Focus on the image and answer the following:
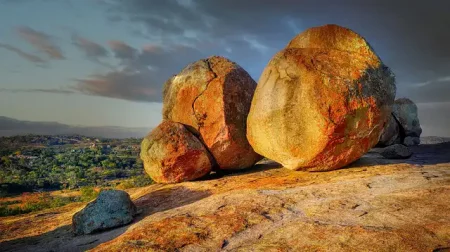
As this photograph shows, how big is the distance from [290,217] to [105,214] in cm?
669

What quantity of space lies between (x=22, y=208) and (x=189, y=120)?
1459cm

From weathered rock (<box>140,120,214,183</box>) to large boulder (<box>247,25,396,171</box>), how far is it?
2801 millimetres

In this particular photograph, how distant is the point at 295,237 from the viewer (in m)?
9.30

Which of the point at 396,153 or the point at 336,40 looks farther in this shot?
the point at 396,153

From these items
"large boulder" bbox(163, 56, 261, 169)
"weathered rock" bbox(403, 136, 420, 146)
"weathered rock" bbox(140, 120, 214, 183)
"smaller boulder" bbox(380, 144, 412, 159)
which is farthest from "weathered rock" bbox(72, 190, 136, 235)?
"weathered rock" bbox(403, 136, 420, 146)

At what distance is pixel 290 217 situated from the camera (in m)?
10.8

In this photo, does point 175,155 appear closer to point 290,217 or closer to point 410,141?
point 290,217

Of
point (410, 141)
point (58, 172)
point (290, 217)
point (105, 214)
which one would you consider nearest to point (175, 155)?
point (105, 214)

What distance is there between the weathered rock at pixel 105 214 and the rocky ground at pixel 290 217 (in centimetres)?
34

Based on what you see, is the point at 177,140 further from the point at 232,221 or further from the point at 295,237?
the point at 295,237

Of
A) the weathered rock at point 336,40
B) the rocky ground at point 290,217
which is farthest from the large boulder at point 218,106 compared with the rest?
the weathered rock at point 336,40

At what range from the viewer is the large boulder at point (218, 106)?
17375mm

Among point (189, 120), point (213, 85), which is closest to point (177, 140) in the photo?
point (189, 120)

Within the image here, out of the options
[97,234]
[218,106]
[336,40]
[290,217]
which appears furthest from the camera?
[218,106]
